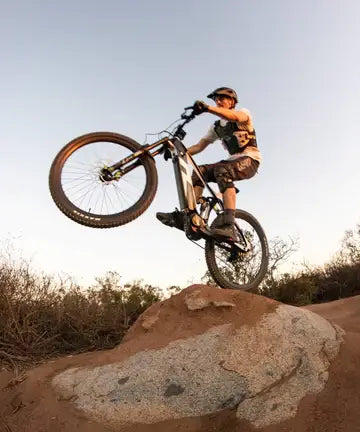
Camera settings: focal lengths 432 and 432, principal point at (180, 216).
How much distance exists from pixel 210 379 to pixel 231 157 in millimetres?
2747

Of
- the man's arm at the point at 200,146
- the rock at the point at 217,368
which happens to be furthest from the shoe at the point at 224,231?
the man's arm at the point at 200,146

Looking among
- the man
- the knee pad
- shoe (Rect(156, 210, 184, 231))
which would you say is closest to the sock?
the man

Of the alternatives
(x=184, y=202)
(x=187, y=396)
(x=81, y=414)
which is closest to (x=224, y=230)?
(x=184, y=202)

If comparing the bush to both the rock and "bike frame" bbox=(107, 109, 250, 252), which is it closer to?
the rock

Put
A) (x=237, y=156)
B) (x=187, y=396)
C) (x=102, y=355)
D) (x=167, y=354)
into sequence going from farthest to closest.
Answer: (x=237, y=156), (x=102, y=355), (x=167, y=354), (x=187, y=396)

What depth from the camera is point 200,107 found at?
4766mm

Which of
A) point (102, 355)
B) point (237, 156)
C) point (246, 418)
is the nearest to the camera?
point (246, 418)

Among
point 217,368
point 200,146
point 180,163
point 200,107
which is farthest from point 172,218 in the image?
point 217,368

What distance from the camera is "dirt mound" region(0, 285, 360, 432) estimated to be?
152 inches

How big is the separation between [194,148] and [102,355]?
2.98 m

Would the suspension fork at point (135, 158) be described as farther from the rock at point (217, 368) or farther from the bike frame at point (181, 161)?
the rock at point (217, 368)

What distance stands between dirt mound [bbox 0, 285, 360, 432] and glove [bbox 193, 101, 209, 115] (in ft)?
7.34

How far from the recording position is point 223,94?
17.8 feet

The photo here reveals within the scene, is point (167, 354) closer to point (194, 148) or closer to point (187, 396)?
point (187, 396)
